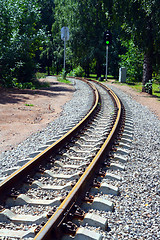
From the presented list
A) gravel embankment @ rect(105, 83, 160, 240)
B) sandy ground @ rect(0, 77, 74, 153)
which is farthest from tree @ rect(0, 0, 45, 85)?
gravel embankment @ rect(105, 83, 160, 240)

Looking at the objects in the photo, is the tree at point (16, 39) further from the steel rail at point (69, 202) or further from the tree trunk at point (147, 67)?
the steel rail at point (69, 202)

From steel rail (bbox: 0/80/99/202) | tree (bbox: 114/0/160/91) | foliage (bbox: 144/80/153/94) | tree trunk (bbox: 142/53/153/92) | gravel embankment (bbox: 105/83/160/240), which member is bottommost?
gravel embankment (bbox: 105/83/160/240)

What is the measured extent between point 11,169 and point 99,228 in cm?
219

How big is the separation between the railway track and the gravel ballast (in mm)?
155

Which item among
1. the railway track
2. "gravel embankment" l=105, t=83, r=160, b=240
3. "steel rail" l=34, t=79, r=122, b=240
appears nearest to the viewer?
"steel rail" l=34, t=79, r=122, b=240

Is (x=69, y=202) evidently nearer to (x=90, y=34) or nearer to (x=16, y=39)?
(x=16, y=39)

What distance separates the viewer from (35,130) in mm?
8109

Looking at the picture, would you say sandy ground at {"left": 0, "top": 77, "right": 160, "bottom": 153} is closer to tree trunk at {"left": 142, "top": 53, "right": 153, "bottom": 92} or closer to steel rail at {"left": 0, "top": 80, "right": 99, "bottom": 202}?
steel rail at {"left": 0, "top": 80, "right": 99, "bottom": 202}

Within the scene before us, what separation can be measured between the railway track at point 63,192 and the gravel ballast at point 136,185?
0.51 ft

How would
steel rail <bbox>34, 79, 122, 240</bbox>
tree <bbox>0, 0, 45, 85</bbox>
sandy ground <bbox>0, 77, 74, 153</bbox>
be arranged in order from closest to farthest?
steel rail <bbox>34, 79, 122, 240</bbox> → sandy ground <bbox>0, 77, 74, 153</bbox> → tree <bbox>0, 0, 45, 85</bbox>

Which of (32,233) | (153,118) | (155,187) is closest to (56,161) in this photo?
(155,187)

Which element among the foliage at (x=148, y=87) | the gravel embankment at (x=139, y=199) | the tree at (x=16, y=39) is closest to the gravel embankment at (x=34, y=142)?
the gravel embankment at (x=139, y=199)

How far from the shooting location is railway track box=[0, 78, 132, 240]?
10.2 ft

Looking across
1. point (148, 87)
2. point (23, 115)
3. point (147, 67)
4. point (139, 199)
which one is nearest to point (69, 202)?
point (139, 199)
